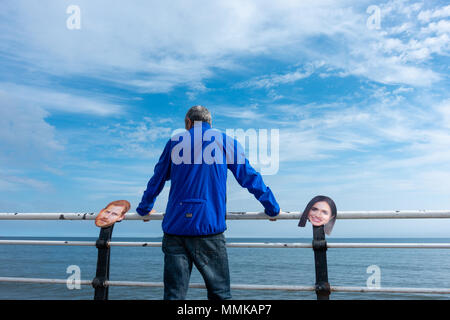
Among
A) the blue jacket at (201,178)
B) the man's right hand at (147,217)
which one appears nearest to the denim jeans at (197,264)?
the blue jacket at (201,178)

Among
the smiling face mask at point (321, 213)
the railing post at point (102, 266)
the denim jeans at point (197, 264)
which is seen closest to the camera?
the denim jeans at point (197, 264)

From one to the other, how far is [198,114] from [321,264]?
6.01ft

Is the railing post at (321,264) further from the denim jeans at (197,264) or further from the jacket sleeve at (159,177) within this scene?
the jacket sleeve at (159,177)

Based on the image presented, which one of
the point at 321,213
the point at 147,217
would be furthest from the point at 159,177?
the point at 321,213

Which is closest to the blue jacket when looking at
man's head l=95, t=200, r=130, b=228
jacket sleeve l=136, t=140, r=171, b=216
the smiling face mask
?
jacket sleeve l=136, t=140, r=171, b=216

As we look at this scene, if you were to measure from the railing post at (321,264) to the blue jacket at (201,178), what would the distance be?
0.61 metres

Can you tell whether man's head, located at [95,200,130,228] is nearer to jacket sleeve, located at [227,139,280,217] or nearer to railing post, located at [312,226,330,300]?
jacket sleeve, located at [227,139,280,217]

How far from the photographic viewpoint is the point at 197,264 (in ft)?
9.10

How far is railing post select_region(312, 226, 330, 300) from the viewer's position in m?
3.25

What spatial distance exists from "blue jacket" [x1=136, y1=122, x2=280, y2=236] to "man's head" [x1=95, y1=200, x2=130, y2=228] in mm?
863

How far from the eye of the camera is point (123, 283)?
3.55m

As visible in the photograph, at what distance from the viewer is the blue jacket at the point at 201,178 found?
2.78 meters

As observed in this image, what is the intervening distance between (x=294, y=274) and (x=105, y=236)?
31.8 metres
